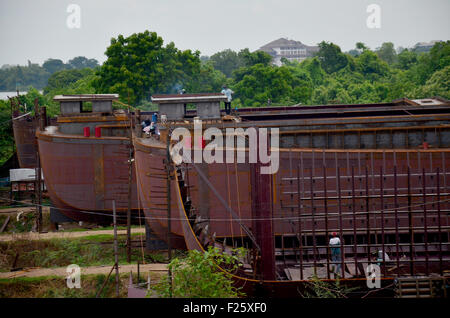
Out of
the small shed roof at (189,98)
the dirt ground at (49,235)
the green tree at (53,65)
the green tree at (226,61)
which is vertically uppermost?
the green tree at (53,65)

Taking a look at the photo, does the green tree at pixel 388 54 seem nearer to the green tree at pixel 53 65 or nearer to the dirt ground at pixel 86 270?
the green tree at pixel 53 65

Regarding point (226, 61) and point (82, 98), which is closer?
point (82, 98)

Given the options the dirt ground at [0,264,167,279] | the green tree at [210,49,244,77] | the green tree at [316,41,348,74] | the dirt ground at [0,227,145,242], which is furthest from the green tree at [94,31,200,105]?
the green tree at [210,49,244,77]

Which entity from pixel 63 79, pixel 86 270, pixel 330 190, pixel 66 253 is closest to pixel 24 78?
pixel 63 79

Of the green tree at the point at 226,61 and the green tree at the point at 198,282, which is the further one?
the green tree at the point at 226,61

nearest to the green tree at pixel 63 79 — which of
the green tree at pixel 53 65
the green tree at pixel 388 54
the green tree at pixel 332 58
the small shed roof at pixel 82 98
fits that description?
the green tree at pixel 332 58

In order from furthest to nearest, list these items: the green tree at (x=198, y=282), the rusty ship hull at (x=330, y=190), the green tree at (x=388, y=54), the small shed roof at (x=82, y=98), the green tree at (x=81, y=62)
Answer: the green tree at (x=81, y=62)
the green tree at (x=388, y=54)
the small shed roof at (x=82, y=98)
the rusty ship hull at (x=330, y=190)
the green tree at (x=198, y=282)

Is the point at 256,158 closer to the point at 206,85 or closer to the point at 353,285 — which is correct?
the point at 353,285

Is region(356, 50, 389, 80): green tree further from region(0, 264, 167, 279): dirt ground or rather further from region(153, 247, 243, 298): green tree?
region(153, 247, 243, 298): green tree

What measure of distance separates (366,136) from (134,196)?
13397mm

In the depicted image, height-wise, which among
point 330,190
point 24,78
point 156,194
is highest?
point 24,78

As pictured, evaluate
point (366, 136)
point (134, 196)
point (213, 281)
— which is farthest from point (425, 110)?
point (213, 281)

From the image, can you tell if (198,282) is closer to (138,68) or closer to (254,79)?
(138,68)

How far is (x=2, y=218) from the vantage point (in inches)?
1409
